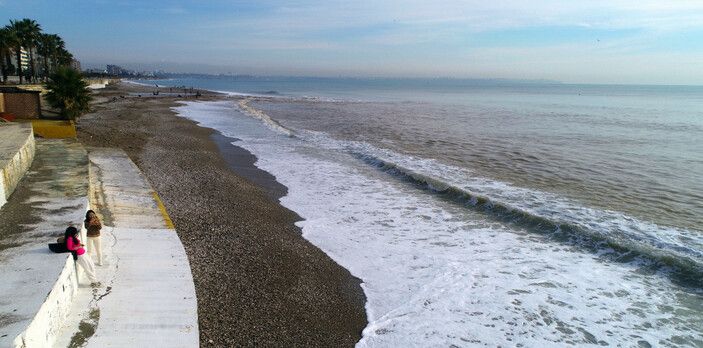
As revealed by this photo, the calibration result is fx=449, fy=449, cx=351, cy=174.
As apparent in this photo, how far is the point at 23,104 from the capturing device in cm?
2139

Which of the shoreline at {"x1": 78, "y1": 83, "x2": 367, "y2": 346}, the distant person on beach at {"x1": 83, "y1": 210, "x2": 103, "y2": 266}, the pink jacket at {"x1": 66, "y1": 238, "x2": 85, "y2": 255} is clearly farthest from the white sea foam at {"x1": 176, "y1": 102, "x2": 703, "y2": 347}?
the distant person on beach at {"x1": 83, "y1": 210, "x2": 103, "y2": 266}

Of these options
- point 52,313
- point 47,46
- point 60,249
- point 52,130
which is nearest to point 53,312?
point 52,313

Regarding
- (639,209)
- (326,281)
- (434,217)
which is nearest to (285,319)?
(326,281)

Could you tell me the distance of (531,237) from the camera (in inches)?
496

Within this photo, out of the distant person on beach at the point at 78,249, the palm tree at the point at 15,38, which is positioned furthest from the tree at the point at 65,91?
the palm tree at the point at 15,38

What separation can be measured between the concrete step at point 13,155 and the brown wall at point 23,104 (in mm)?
7401

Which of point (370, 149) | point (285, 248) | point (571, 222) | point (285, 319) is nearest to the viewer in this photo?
point (285, 319)

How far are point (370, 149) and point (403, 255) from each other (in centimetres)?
1624

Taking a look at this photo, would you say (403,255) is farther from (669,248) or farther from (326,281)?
(669,248)

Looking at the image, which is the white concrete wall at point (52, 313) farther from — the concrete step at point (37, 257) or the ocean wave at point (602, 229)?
the ocean wave at point (602, 229)

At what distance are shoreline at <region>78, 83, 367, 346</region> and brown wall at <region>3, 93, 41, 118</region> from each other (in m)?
6.92

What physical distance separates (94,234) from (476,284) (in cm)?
740

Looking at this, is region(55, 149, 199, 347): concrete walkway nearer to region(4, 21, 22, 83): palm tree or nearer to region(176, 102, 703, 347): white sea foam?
region(176, 102, 703, 347): white sea foam

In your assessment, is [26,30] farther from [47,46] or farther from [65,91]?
[65,91]
